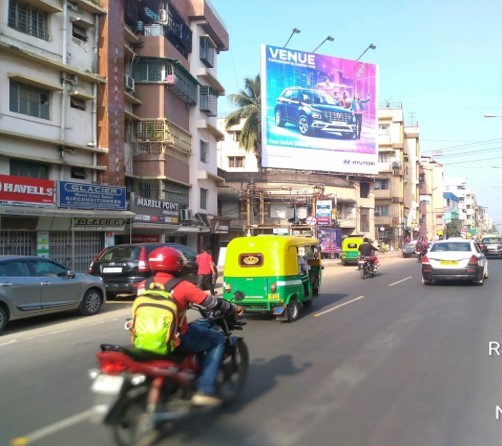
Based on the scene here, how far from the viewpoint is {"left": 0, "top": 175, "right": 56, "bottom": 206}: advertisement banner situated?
15289 mm

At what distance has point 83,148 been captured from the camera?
19719 millimetres

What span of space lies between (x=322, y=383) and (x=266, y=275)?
4404 millimetres

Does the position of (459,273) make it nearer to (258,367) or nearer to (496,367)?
(496,367)

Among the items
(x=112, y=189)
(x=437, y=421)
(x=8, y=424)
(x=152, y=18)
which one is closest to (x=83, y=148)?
(x=112, y=189)

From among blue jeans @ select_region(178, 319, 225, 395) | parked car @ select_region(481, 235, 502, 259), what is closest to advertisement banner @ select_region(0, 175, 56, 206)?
blue jeans @ select_region(178, 319, 225, 395)

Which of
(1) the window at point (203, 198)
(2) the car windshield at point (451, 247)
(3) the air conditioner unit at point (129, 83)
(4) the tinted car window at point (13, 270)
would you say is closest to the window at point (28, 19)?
(3) the air conditioner unit at point (129, 83)

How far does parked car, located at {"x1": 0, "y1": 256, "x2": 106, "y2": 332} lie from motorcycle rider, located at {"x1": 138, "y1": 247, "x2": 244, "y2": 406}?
6.15 meters

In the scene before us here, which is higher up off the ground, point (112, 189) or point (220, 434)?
point (112, 189)

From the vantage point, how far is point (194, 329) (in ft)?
15.2

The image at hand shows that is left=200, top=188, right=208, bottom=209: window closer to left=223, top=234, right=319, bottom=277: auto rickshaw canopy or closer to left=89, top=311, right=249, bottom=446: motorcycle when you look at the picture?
left=223, top=234, right=319, bottom=277: auto rickshaw canopy

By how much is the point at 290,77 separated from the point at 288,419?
4138 centimetres

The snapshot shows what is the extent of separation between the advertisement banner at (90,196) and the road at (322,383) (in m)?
7.46

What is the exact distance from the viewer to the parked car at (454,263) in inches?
616

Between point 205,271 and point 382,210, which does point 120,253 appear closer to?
point 205,271
